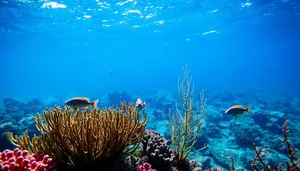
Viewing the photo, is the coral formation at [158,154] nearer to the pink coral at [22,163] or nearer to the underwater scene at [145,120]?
the underwater scene at [145,120]

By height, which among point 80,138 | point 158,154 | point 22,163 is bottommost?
point 158,154

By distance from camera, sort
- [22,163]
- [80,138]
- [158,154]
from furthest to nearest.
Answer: [158,154], [80,138], [22,163]

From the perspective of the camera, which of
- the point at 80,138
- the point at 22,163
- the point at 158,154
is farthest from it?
the point at 158,154

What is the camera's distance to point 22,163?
2.41 meters

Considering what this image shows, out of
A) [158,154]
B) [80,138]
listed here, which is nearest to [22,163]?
[80,138]

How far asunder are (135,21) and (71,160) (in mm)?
29540

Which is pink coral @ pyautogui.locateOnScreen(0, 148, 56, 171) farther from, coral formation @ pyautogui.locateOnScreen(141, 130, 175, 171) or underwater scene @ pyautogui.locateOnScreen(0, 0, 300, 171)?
coral formation @ pyautogui.locateOnScreen(141, 130, 175, 171)

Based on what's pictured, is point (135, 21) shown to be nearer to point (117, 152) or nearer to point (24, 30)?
point (24, 30)

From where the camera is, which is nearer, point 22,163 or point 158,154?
point 22,163

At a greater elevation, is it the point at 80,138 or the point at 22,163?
the point at 80,138

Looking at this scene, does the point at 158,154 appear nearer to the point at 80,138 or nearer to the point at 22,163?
the point at 80,138

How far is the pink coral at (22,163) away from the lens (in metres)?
2.33

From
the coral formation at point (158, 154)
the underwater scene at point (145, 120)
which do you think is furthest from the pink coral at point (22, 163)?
the coral formation at point (158, 154)

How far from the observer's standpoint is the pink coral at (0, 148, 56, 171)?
2328mm
